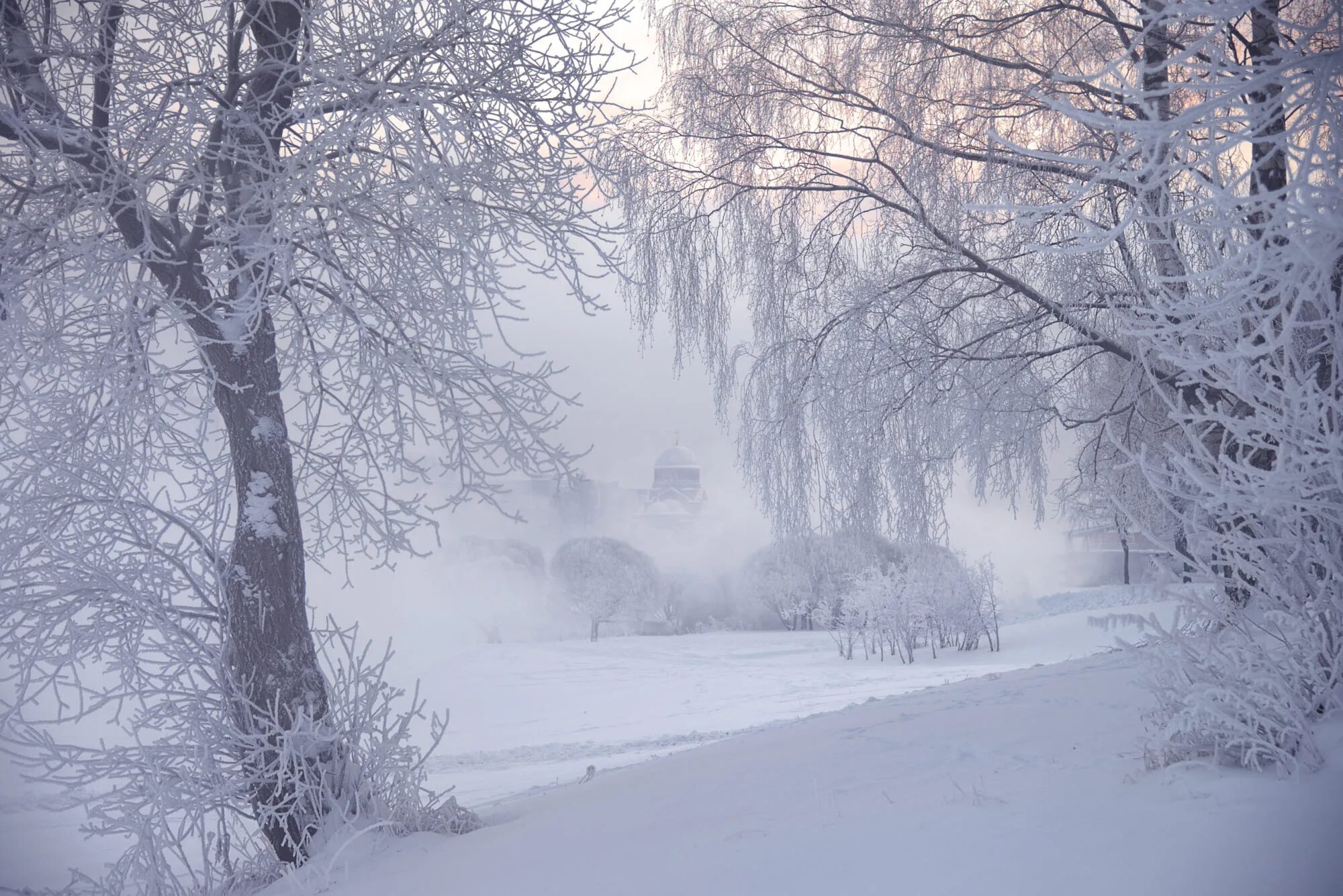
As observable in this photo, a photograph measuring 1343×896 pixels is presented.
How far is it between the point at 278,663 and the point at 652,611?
1630 centimetres

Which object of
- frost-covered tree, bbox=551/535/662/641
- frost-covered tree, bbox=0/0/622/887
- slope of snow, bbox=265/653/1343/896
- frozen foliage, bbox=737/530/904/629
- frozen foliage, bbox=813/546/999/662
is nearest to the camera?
slope of snow, bbox=265/653/1343/896

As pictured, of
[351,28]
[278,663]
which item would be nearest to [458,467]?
[278,663]

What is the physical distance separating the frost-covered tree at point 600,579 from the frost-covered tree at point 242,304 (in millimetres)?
15258

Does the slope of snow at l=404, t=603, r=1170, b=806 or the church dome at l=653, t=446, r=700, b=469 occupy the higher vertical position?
the church dome at l=653, t=446, r=700, b=469

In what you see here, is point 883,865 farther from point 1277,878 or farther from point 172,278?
point 172,278

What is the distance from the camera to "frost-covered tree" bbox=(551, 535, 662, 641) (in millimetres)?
19031

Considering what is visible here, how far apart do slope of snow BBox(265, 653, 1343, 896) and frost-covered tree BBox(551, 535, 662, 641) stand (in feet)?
50.5

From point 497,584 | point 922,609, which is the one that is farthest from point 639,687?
point 497,584

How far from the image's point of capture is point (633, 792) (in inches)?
126

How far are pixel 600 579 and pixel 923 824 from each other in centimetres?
1708

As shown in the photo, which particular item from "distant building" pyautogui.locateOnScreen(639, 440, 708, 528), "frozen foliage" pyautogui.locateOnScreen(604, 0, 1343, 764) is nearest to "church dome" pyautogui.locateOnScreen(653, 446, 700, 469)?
"distant building" pyautogui.locateOnScreen(639, 440, 708, 528)

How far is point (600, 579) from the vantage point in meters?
19.0

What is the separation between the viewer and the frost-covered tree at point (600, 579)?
19031 millimetres

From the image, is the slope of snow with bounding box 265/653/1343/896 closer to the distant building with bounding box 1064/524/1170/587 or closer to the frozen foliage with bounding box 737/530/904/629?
the frozen foliage with bounding box 737/530/904/629
